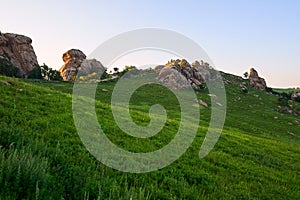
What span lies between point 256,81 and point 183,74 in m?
56.6

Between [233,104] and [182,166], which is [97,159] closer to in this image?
[182,166]

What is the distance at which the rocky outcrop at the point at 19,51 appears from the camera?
103 meters

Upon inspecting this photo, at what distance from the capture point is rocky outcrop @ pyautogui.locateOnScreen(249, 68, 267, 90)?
140625mm

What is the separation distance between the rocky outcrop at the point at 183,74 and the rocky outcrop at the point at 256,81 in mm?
27865

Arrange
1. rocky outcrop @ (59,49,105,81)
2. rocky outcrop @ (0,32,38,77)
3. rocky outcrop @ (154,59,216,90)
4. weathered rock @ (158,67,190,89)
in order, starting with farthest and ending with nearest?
rocky outcrop @ (59,49,105,81)
rocky outcrop @ (0,32,38,77)
rocky outcrop @ (154,59,216,90)
weathered rock @ (158,67,190,89)

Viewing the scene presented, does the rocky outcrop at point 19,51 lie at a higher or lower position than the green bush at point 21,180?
higher

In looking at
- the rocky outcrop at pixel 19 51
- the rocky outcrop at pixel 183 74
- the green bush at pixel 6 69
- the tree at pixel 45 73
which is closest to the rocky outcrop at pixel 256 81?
the rocky outcrop at pixel 183 74

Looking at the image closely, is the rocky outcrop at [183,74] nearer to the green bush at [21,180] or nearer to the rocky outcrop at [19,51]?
the rocky outcrop at [19,51]

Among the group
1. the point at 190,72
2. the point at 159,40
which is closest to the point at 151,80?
the point at 190,72

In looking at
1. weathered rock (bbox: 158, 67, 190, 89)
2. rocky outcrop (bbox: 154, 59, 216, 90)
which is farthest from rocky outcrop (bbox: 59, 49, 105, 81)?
weathered rock (bbox: 158, 67, 190, 89)

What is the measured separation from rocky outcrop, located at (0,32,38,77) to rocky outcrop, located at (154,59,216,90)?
5210 centimetres

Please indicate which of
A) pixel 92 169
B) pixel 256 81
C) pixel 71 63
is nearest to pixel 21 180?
pixel 92 169

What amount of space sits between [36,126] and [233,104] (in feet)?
266

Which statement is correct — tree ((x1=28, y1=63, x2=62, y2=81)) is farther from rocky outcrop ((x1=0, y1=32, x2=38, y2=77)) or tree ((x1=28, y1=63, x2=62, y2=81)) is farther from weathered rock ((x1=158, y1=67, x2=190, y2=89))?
weathered rock ((x1=158, y1=67, x2=190, y2=89))
